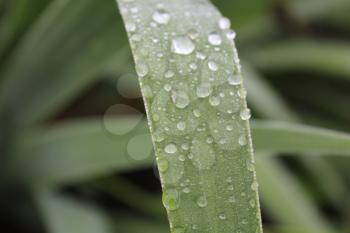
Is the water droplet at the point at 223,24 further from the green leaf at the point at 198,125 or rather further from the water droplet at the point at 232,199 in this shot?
the water droplet at the point at 232,199

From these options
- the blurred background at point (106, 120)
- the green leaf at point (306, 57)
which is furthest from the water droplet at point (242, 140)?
the green leaf at point (306, 57)

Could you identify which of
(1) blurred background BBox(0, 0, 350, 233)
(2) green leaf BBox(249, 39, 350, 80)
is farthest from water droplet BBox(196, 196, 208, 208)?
(2) green leaf BBox(249, 39, 350, 80)

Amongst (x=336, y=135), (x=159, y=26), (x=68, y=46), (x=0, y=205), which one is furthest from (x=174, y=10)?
(x=0, y=205)

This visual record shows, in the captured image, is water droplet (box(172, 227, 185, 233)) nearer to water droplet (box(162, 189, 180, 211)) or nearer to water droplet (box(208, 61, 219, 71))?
water droplet (box(162, 189, 180, 211))

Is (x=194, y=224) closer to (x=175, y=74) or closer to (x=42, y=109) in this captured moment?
(x=175, y=74)

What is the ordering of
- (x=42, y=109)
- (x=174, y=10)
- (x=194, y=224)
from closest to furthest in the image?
(x=194, y=224) → (x=174, y=10) → (x=42, y=109)

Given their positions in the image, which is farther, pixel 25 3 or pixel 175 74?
pixel 25 3
